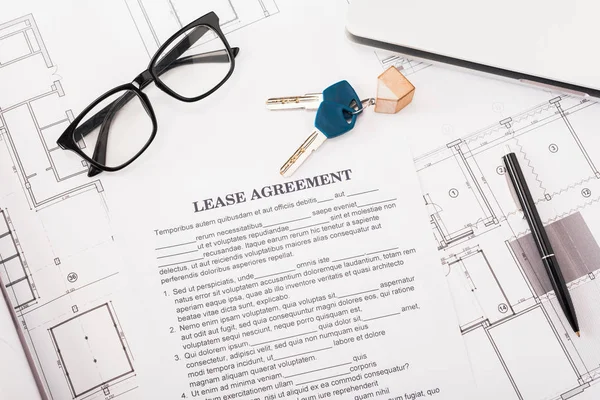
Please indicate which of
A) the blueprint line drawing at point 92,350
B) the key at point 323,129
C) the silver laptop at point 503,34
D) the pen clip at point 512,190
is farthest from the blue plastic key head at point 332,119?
the blueprint line drawing at point 92,350

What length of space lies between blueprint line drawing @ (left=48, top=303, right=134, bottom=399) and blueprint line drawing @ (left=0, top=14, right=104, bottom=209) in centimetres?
16

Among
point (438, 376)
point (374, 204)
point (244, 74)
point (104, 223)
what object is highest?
point (244, 74)

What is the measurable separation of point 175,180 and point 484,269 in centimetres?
40

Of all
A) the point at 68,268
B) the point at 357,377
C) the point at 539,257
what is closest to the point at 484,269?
the point at 539,257

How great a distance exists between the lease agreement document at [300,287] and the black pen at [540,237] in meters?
0.12

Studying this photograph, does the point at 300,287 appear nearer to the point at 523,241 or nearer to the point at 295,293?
the point at 295,293

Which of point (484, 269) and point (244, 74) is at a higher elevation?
point (244, 74)

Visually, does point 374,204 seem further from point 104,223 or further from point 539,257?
point 104,223

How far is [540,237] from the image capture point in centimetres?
61

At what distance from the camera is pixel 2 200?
64 cm

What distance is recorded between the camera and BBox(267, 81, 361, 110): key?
64 cm

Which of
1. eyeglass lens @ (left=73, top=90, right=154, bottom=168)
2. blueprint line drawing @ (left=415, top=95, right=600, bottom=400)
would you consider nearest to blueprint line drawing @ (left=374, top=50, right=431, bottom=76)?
blueprint line drawing @ (left=415, top=95, right=600, bottom=400)

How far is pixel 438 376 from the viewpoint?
0.59 metres

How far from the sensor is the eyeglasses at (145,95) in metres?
0.65
